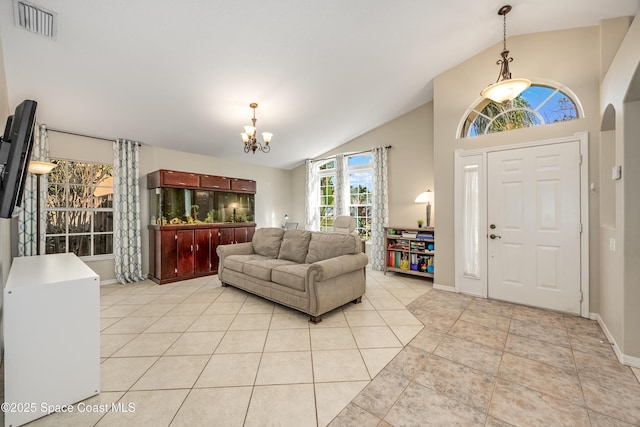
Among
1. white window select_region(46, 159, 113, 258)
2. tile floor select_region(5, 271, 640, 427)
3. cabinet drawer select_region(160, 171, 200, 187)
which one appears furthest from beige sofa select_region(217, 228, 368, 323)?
white window select_region(46, 159, 113, 258)

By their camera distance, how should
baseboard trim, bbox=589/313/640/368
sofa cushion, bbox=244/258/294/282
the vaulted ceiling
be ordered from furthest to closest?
sofa cushion, bbox=244/258/294/282 → the vaulted ceiling → baseboard trim, bbox=589/313/640/368

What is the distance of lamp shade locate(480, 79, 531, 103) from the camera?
256 centimetres

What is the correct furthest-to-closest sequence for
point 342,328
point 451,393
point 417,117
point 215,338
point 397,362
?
point 417,117, point 342,328, point 215,338, point 397,362, point 451,393

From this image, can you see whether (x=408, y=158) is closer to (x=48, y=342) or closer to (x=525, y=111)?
(x=525, y=111)

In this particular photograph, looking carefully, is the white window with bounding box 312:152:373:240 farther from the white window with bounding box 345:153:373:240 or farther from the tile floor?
the tile floor

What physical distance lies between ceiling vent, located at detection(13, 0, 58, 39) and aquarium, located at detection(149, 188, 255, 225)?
2552 mm

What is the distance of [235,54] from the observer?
2902 millimetres

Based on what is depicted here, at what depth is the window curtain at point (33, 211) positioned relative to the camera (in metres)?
3.48

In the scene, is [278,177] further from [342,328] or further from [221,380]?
[221,380]

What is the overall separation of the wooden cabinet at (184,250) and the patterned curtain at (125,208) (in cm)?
31

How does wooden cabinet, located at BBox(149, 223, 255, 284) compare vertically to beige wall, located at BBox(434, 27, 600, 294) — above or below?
below

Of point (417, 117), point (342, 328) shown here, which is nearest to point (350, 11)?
point (417, 117)

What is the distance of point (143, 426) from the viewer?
1472mm

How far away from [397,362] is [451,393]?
444 millimetres
